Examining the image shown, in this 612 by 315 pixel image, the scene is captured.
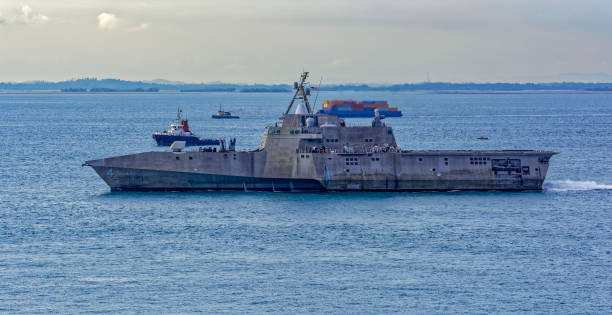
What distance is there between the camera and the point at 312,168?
64.1m

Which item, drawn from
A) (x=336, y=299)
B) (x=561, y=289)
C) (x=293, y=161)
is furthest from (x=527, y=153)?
(x=336, y=299)

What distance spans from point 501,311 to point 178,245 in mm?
18981

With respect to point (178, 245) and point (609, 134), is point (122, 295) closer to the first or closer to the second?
point (178, 245)

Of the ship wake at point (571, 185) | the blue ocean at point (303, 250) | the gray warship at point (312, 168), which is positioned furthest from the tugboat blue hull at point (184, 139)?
the ship wake at point (571, 185)

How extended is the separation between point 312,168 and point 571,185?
20.6 meters

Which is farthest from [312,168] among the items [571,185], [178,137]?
[178,137]

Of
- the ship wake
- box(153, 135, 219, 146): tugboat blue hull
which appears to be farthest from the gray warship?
box(153, 135, 219, 146): tugboat blue hull

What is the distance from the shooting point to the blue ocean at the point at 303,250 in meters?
38.5

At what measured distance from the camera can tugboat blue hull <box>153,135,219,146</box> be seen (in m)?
113

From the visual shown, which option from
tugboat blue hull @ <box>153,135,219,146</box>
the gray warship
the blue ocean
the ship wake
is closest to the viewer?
the blue ocean

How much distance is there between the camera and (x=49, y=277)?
136 feet

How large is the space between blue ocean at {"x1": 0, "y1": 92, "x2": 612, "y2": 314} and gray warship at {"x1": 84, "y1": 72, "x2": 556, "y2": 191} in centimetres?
129

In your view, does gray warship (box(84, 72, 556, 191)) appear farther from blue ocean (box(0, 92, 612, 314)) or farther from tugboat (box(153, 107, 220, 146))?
tugboat (box(153, 107, 220, 146))

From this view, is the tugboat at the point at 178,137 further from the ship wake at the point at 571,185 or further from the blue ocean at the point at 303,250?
the ship wake at the point at 571,185
